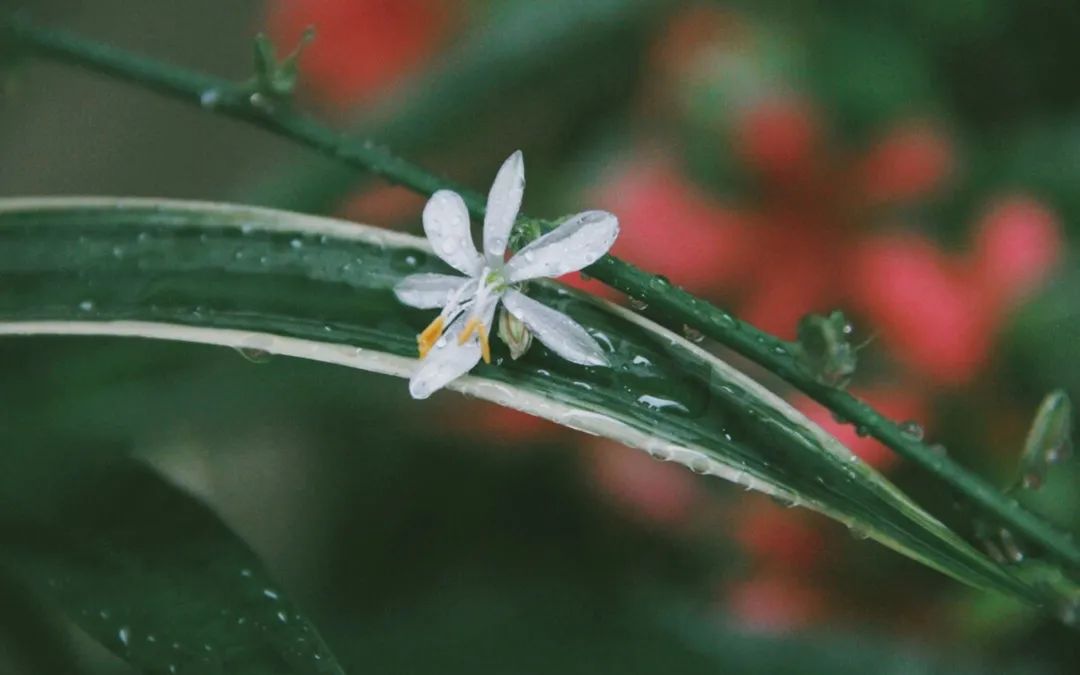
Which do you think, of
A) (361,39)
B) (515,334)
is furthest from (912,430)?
(361,39)

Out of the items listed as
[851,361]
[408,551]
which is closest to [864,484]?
[851,361]

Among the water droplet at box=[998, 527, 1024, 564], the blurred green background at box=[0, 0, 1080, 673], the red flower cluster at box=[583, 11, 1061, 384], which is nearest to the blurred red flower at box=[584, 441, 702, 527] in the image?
the blurred green background at box=[0, 0, 1080, 673]

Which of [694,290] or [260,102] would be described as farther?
[694,290]

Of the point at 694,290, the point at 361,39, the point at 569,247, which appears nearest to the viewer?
the point at 569,247

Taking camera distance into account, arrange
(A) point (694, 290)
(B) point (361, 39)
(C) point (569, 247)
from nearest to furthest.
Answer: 1. (C) point (569, 247)
2. (A) point (694, 290)
3. (B) point (361, 39)

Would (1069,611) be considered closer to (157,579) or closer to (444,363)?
(444,363)

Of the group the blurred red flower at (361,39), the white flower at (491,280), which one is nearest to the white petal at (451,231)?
the white flower at (491,280)
